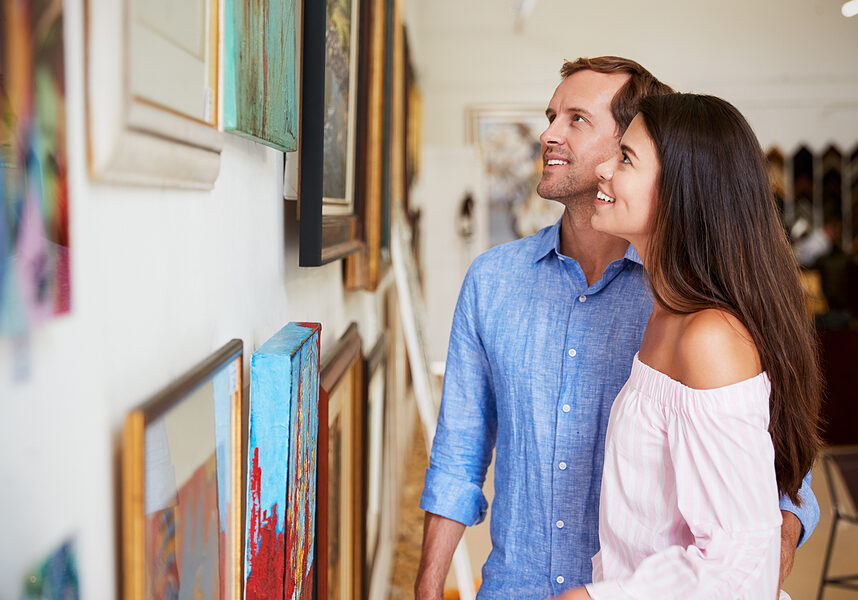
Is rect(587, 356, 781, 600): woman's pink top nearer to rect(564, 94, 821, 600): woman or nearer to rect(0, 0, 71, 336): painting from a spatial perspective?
rect(564, 94, 821, 600): woman

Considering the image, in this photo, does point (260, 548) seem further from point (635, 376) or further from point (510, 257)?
point (510, 257)

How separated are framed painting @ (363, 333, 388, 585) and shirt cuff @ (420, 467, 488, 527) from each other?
56 centimetres

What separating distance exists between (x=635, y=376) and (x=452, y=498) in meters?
0.64

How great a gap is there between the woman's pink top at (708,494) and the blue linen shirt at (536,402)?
0.45 meters

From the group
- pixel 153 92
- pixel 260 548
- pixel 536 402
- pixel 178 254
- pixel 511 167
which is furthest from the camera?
pixel 511 167

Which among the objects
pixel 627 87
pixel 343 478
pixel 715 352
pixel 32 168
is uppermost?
pixel 627 87

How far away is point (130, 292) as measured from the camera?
0.60 metres

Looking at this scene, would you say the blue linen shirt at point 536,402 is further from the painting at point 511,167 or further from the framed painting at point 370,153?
the painting at point 511,167

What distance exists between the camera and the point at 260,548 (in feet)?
2.96

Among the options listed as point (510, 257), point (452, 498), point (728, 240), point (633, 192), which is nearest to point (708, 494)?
point (728, 240)

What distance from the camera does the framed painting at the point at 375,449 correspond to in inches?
100

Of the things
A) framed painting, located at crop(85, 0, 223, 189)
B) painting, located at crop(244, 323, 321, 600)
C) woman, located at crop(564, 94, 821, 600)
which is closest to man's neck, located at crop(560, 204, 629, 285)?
woman, located at crop(564, 94, 821, 600)

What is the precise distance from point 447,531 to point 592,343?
0.55 metres

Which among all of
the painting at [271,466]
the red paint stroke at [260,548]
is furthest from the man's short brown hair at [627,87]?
the red paint stroke at [260,548]
